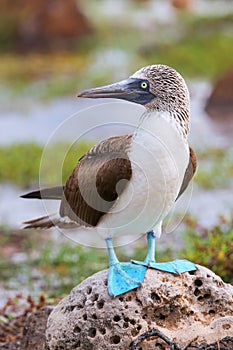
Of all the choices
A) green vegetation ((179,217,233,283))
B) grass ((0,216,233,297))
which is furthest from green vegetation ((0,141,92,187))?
green vegetation ((179,217,233,283))

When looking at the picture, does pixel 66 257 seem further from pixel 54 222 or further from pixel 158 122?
pixel 158 122

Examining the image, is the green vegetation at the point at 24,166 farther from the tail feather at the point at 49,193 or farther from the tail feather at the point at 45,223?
the tail feather at the point at 49,193

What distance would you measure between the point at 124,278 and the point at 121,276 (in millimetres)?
19

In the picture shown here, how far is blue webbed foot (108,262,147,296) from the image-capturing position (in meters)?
3.06

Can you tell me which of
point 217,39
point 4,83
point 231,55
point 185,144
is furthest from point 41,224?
point 217,39

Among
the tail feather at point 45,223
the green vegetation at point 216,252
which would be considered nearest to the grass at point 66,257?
the green vegetation at point 216,252

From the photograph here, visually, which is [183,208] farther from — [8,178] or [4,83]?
[4,83]

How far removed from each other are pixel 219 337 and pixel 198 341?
0.08 metres

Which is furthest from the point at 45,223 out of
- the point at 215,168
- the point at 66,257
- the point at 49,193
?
the point at 215,168

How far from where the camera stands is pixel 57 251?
5871 millimetres

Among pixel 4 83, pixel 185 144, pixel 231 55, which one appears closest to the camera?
pixel 185 144

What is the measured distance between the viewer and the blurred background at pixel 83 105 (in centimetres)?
544

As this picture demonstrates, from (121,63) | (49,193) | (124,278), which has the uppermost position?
(49,193)

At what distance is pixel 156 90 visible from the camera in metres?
3.03
